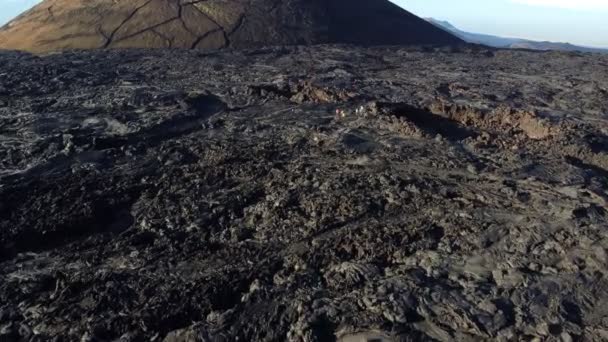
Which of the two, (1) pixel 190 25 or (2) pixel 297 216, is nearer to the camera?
(2) pixel 297 216

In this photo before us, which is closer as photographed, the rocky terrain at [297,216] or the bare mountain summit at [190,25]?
the rocky terrain at [297,216]

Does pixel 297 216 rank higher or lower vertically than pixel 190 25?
higher

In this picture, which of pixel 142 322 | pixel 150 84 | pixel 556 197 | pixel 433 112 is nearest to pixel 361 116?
pixel 433 112

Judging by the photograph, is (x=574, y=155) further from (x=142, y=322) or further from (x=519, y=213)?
(x=142, y=322)

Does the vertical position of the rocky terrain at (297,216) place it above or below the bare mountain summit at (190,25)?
above
